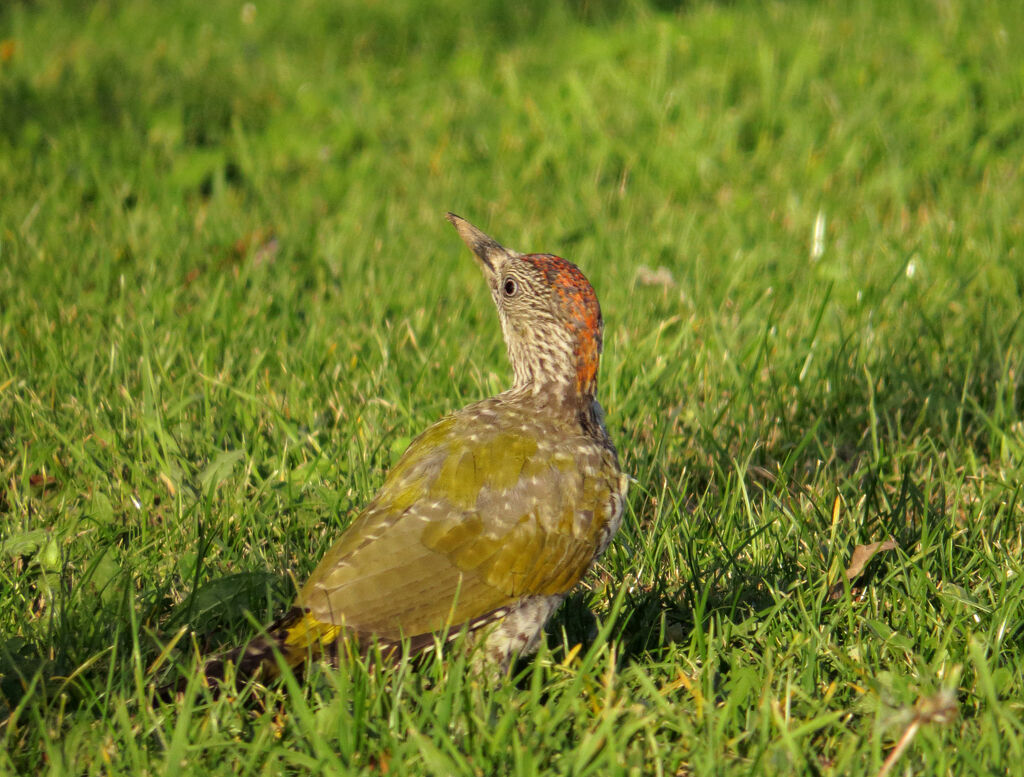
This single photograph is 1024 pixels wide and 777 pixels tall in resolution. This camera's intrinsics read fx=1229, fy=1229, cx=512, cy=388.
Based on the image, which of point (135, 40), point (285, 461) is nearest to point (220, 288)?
point (285, 461)

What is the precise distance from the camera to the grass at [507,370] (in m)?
2.77

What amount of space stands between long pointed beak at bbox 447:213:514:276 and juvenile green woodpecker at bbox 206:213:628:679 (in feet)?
0.53

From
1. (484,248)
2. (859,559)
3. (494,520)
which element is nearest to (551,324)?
(484,248)

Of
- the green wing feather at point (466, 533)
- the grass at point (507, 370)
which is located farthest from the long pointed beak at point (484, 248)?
the grass at point (507, 370)

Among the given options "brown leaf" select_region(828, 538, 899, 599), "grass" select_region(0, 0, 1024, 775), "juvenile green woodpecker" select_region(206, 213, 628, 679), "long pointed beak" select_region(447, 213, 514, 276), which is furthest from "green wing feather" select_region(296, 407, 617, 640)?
"brown leaf" select_region(828, 538, 899, 599)

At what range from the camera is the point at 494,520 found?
298 centimetres

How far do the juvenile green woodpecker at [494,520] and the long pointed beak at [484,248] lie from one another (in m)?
0.16

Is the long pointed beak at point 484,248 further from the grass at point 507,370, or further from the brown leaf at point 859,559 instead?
the brown leaf at point 859,559

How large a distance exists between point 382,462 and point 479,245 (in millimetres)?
790

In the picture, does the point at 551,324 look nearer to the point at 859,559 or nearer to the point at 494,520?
the point at 494,520

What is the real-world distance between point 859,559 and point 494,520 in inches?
41.7

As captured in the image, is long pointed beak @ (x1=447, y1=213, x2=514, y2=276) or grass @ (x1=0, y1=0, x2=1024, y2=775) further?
long pointed beak @ (x1=447, y1=213, x2=514, y2=276)

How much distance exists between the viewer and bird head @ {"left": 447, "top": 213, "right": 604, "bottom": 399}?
331 cm

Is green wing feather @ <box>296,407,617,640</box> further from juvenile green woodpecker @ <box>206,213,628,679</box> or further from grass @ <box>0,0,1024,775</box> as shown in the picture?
grass @ <box>0,0,1024,775</box>
